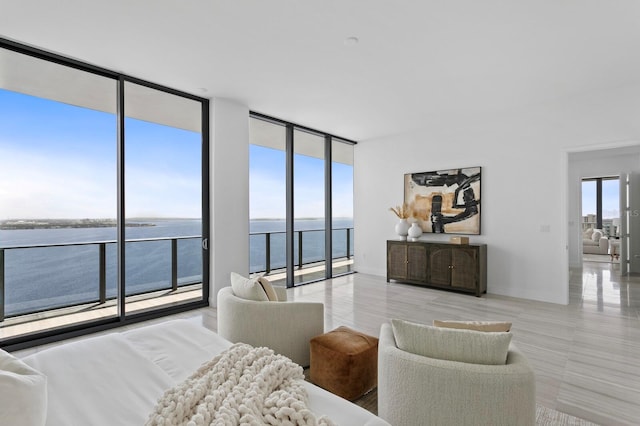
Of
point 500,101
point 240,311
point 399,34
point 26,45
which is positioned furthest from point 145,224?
point 500,101

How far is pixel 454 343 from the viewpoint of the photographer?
1.51 metres

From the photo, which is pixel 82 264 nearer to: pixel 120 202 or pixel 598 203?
pixel 120 202

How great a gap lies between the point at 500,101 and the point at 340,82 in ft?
8.05

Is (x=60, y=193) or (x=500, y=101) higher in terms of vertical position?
(x=500, y=101)

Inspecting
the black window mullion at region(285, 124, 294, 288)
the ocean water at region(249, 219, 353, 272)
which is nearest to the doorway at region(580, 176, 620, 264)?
the ocean water at region(249, 219, 353, 272)

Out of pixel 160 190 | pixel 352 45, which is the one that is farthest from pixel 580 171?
pixel 160 190

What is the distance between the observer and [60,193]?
379 centimetres

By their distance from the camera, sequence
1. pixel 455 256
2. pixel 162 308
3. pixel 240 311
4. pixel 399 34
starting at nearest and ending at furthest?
pixel 240 311, pixel 399 34, pixel 162 308, pixel 455 256

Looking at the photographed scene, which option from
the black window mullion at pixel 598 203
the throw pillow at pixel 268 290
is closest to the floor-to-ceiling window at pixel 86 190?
the throw pillow at pixel 268 290

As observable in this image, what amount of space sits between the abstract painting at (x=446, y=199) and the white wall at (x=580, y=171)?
3479 mm

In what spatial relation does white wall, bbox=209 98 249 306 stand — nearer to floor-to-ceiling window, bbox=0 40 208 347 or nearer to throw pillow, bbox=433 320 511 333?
floor-to-ceiling window, bbox=0 40 208 347

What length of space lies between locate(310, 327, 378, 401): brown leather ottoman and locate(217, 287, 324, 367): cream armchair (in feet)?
0.90

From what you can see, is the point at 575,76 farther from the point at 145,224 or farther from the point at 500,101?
the point at 145,224

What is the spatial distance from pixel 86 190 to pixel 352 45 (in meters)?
3.54
